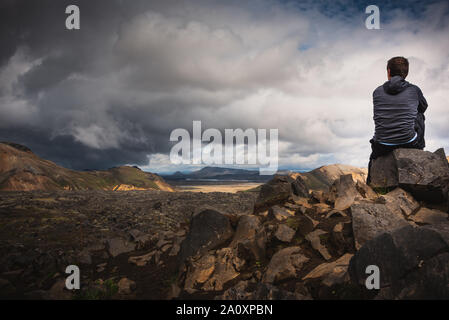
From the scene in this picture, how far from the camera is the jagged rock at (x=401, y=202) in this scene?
7773 millimetres

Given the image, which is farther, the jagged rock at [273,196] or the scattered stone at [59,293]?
the jagged rock at [273,196]

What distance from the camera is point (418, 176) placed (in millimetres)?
8297

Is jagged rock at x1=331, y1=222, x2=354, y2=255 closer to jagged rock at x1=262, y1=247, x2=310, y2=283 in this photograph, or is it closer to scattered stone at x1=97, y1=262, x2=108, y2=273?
jagged rock at x1=262, y1=247, x2=310, y2=283

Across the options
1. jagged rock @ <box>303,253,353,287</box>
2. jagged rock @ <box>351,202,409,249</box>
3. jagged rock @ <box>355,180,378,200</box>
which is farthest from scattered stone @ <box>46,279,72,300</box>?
jagged rock @ <box>355,180,378,200</box>

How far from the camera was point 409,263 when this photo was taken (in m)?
4.27

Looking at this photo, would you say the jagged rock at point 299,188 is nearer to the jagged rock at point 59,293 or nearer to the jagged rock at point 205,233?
the jagged rock at point 205,233

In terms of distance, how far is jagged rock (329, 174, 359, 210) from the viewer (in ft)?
30.6

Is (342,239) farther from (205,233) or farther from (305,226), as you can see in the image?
(205,233)

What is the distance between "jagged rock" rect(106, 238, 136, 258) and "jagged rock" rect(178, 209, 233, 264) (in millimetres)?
3921

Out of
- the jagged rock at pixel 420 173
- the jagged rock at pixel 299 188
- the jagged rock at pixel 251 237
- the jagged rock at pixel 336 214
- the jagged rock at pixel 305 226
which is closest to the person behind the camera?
the jagged rock at pixel 251 237

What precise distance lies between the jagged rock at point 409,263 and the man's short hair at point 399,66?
6.88 m

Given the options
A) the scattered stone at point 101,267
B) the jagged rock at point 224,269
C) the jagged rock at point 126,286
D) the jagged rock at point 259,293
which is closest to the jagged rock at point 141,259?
the scattered stone at point 101,267
